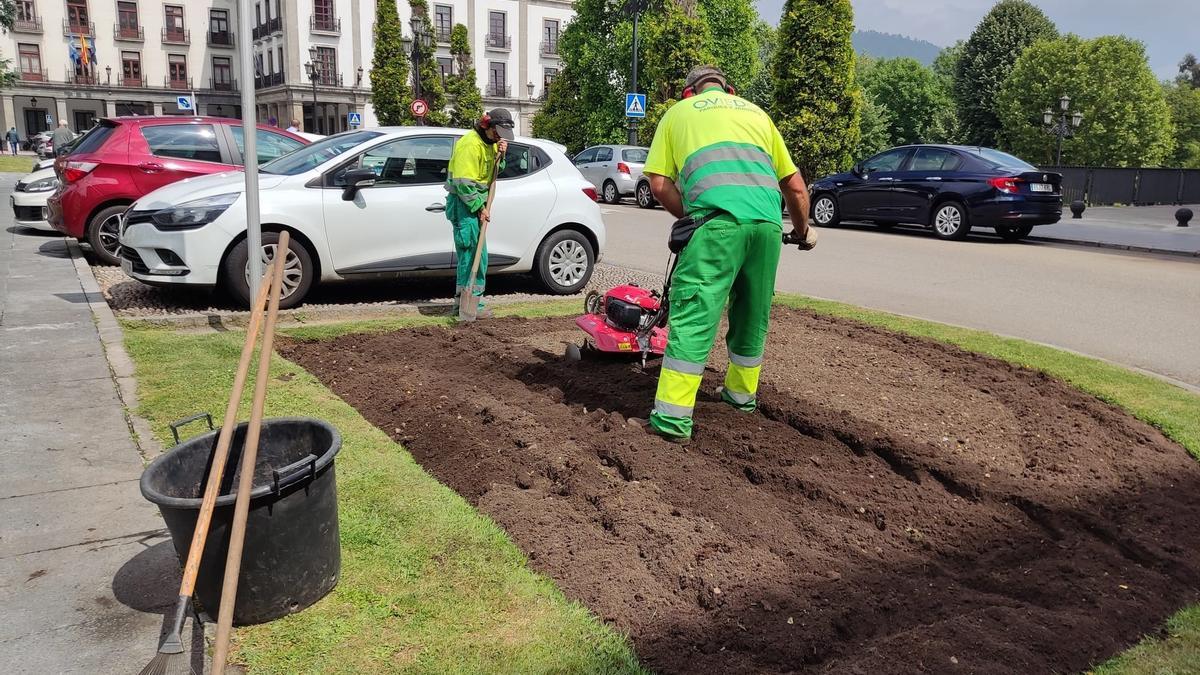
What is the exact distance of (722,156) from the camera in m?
4.50

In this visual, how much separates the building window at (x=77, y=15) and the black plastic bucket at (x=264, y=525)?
225ft

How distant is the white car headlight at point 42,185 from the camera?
46.8ft

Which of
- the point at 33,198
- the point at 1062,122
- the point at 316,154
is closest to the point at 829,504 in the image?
the point at 316,154

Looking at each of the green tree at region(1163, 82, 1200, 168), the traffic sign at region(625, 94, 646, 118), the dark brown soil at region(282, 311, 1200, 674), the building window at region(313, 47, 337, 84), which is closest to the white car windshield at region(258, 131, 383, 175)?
the dark brown soil at region(282, 311, 1200, 674)

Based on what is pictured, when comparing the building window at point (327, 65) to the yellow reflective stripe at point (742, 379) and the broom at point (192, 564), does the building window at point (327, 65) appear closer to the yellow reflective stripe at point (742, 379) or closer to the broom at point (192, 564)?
the yellow reflective stripe at point (742, 379)

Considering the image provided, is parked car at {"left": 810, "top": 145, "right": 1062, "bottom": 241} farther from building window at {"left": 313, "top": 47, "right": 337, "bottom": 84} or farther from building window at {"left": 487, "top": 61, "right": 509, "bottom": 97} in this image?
building window at {"left": 487, "top": 61, "right": 509, "bottom": 97}

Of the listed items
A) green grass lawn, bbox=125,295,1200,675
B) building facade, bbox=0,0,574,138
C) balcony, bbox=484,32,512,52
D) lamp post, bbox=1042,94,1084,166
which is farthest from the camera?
balcony, bbox=484,32,512,52

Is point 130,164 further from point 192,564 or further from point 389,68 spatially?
point 389,68

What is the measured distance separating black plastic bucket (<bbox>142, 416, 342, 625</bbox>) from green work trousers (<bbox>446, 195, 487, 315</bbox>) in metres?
4.70

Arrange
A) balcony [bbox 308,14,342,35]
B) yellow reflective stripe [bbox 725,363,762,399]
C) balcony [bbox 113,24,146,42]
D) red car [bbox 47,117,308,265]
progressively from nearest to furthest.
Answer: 1. yellow reflective stripe [bbox 725,363,762,399]
2. red car [bbox 47,117,308,265]
3. balcony [bbox 308,14,342,35]
4. balcony [bbox 113,24,146,42]

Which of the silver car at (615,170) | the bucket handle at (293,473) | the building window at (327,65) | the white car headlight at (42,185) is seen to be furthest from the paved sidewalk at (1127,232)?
the building window at (327,65)

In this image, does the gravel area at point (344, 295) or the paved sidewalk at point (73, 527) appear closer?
the paved sidewalk at point (73, 527)

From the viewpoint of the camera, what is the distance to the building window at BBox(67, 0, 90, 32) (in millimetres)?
59438

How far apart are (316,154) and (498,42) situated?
57.2m
